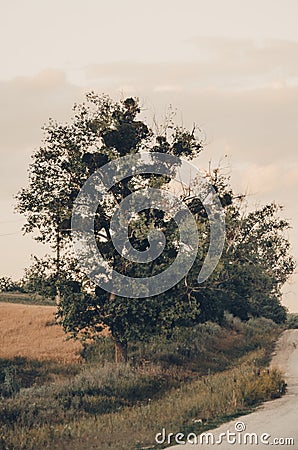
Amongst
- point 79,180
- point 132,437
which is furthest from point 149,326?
point 132,437

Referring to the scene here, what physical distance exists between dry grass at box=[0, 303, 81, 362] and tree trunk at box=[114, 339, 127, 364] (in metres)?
2.70

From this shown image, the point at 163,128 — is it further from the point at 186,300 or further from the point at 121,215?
the point at 186,300

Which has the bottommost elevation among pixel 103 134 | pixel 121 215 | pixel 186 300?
pixel 186 300

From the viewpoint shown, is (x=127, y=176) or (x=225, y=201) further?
(x=225, y=201)

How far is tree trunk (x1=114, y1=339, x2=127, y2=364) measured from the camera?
34031 mm

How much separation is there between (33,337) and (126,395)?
1605 cm

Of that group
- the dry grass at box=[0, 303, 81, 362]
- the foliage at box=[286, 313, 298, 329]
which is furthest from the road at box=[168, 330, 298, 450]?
the foliage at box=[286, 313, 298, 329]

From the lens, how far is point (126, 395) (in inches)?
1062

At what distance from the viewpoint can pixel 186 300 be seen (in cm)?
3316

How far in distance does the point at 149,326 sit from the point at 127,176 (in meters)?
7.43

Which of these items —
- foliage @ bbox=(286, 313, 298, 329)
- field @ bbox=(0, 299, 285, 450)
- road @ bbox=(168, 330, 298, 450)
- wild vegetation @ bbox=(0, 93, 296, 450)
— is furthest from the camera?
foliage @ bbox=(286, 313, 298, 329)

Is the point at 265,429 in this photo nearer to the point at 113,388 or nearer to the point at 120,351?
the point at 113,388

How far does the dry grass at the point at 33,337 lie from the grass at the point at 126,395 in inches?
49.8

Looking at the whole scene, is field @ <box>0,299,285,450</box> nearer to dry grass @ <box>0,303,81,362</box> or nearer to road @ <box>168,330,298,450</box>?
dry grass @ <box>0,303,81,362</box>
